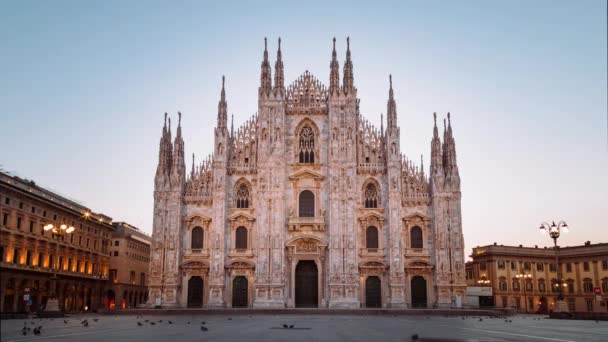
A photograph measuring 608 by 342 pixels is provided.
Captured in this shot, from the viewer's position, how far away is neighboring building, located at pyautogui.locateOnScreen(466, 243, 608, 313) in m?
80.6

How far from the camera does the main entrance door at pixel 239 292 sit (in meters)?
53.3

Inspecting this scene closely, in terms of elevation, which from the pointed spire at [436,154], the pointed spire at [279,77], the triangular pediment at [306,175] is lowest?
the triangular pediment at [306,175]

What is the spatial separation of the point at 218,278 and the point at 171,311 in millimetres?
7535

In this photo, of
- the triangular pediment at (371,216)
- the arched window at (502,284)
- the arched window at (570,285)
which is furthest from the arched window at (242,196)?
the arched window at (570,285)

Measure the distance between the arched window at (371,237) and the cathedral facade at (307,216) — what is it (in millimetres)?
93

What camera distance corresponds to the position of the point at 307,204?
181ft

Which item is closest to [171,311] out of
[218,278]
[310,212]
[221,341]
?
[218,278]

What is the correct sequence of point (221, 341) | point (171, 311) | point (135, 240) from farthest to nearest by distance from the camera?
point (135, 240) < point (171, 311) < point (221, 341)

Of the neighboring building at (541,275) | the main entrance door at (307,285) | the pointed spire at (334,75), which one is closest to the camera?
the main entrance door at (307,285)

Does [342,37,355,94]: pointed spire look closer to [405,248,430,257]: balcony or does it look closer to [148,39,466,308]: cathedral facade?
[148,39,466,308]: cathedral facade

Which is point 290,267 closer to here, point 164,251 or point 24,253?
point 164,251

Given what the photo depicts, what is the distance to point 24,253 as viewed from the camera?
52875 millimetres

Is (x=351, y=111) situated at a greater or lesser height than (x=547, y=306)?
greater

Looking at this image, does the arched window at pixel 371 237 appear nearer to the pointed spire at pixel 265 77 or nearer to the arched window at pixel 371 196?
the arched window at pixel 371 196
